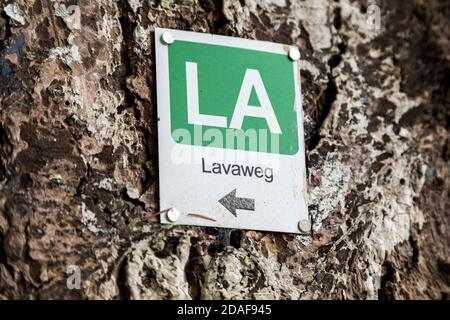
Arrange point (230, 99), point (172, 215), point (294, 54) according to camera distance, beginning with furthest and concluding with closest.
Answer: point (294, 54)
point (230, 99)
point (172, 215)

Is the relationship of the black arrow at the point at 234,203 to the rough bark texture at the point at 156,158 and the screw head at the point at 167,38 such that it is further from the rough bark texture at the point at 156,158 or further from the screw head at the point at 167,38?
the screw head at the point at 167,38

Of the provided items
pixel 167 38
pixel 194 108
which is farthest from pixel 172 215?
pixel 167 38

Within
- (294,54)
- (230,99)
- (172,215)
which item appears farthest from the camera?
(294,54)

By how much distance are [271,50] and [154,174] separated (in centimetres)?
42

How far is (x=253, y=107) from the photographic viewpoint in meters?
2.05

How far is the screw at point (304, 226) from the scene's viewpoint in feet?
6.66

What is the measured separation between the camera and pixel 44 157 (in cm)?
186

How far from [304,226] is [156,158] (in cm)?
35

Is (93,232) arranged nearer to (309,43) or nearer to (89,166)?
(89,166)

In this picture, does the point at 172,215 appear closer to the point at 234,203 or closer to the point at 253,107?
the point at 234,203

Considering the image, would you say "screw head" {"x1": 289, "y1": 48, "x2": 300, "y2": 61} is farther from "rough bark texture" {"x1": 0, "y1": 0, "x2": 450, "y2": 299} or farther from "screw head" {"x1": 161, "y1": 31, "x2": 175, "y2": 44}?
"screw head" {"x1": 161, "y1": 31, "x2": 175, "y2": 44}

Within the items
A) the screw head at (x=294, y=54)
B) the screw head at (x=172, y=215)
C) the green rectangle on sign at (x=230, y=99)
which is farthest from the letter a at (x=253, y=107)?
the screw head at (x=172, y=215)

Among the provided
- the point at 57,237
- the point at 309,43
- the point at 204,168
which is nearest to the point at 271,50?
the point at 309,43
